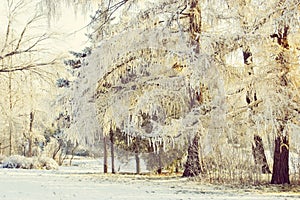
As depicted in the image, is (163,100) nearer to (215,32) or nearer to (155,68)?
(155,68)

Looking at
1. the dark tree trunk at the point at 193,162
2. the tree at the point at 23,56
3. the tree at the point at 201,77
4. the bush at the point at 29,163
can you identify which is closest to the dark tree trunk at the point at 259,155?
the tree at the point at 201,77

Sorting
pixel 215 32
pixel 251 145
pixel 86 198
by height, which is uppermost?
pixel 215 32

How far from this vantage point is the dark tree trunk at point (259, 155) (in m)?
10.4

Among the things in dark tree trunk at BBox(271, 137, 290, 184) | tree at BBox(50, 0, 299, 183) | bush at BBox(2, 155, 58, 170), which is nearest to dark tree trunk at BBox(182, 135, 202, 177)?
tree at BBox(50, 0, 299, 183)

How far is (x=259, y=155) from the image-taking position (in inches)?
438

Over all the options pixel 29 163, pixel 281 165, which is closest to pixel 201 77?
pixel 281 165

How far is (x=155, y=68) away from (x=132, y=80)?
77cm

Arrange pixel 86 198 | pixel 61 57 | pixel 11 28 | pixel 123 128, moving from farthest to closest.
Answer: pixel 11 28 < pixel 61 57 < pixel 123 128 < pixel 86 198

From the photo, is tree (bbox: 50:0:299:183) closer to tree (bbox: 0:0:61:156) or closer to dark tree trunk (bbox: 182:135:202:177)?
dark tree trunk (bbox: 182:135:202:177)

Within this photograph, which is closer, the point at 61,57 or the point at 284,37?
the point at 284,37

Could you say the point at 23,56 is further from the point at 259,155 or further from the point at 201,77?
the point at 259,155

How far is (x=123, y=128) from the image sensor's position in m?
12.9

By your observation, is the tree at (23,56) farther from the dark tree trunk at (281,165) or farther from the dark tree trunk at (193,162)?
the dark tree trunk at (281,165)

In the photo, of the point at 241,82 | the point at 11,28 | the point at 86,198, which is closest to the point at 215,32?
the point at 241,82
